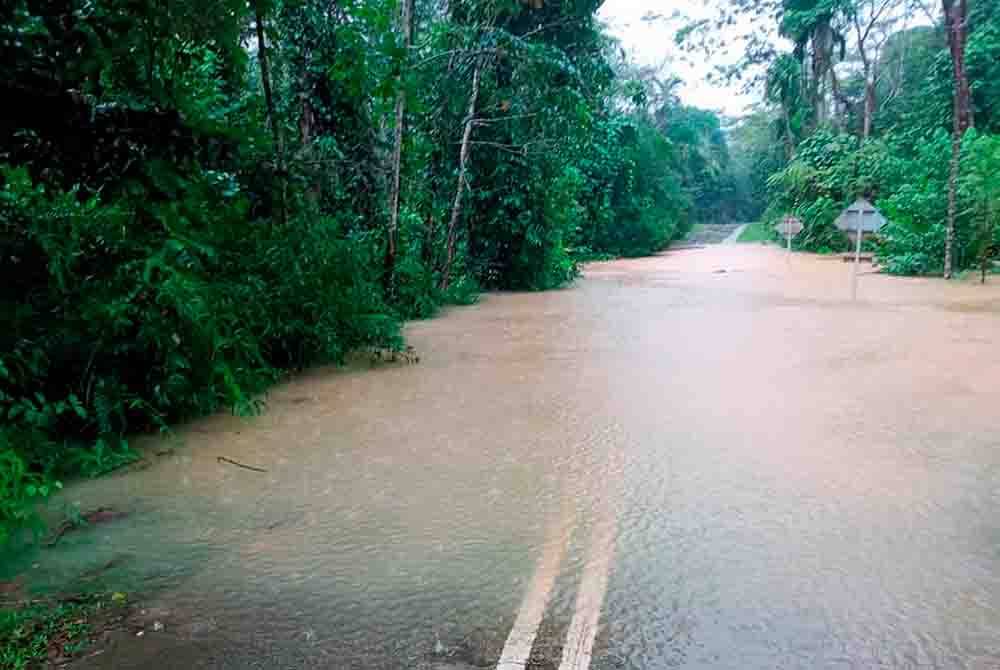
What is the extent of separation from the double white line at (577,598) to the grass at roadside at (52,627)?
5.73 feet

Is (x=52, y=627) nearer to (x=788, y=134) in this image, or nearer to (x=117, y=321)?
(x=117, y=321)

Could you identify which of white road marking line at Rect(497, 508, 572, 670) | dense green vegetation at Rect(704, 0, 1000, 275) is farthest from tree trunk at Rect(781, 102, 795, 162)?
white road marking line at Rect(497, 508, 572, 670)

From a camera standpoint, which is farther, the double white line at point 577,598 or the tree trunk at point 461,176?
the tree trunk at point 461,176

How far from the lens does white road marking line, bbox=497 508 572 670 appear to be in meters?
3.00

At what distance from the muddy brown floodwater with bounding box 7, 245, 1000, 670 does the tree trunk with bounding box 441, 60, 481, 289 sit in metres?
8.15

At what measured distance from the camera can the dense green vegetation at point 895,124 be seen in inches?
866

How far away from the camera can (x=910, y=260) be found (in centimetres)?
2330

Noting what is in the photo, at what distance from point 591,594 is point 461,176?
1426cm

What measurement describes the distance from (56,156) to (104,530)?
2502 mm

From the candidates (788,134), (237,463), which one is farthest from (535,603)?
(788,134)

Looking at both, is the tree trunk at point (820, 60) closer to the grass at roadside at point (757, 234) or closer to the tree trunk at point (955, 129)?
the grass at roadside at point (757, 234)

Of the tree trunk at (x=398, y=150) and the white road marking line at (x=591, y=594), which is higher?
the tree trunk at (x=398, y=150)

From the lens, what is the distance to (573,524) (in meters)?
4.45

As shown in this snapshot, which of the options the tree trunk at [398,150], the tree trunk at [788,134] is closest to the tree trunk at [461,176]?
the tree trunk at [398,150]
